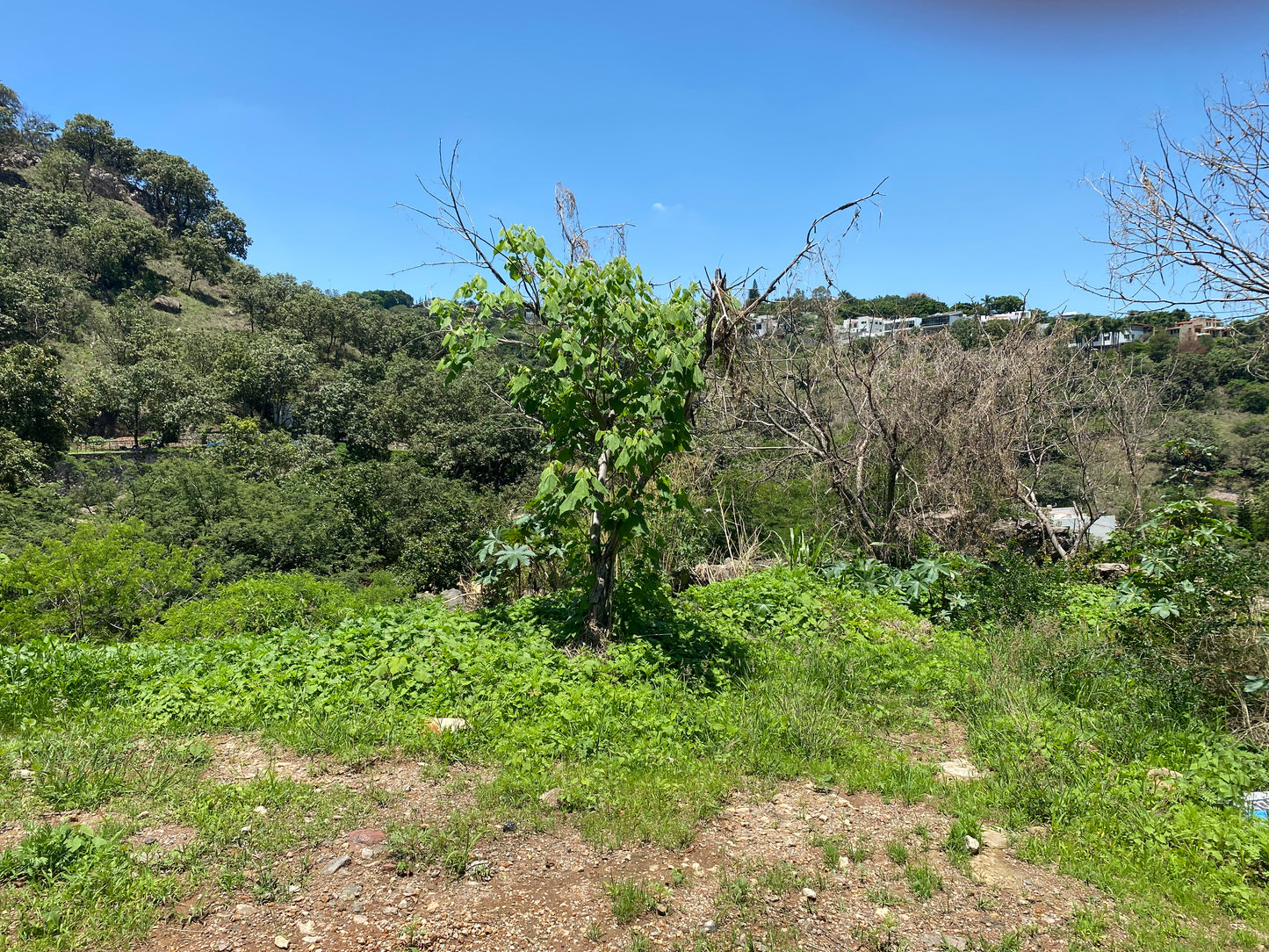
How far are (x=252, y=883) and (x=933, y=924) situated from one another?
99.9 inches

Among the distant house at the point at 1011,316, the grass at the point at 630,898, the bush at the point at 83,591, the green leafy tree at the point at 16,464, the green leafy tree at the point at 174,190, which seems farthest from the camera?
the green leafy tree at the point at 174,190

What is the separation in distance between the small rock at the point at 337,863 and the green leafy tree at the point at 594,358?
6.68 feet

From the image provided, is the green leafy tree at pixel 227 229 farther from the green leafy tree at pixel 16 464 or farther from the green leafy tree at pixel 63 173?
the green leafy tree at pixel 16 464

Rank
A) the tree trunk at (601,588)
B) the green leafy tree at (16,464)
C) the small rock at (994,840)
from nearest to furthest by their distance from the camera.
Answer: the small rock at (994,840) → the tree trunk at (601,588) → the green leafy tree at (16,464)

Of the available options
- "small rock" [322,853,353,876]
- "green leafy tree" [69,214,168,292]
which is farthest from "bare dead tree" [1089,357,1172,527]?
"green leafy tree" [69,214,168,292]

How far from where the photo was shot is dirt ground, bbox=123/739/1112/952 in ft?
7.88

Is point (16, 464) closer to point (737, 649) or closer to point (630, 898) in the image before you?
point (737, 649)

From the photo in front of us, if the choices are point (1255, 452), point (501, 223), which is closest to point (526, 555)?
point (501, 223)

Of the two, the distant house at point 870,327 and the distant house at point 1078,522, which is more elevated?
the distant house at point 870,327

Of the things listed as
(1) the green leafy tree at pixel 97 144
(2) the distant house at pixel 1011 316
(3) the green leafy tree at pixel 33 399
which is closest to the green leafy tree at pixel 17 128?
(1) the green leafy tree at pixel 97 144

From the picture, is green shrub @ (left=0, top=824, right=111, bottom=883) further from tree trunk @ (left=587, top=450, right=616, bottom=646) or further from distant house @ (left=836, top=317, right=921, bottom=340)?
distant house @ (left=836, top=317, right=921, bottom=340)

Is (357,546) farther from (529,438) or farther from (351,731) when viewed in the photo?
(351,731)

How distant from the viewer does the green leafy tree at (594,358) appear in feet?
13.7

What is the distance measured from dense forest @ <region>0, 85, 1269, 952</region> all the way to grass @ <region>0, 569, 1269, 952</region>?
2cm
